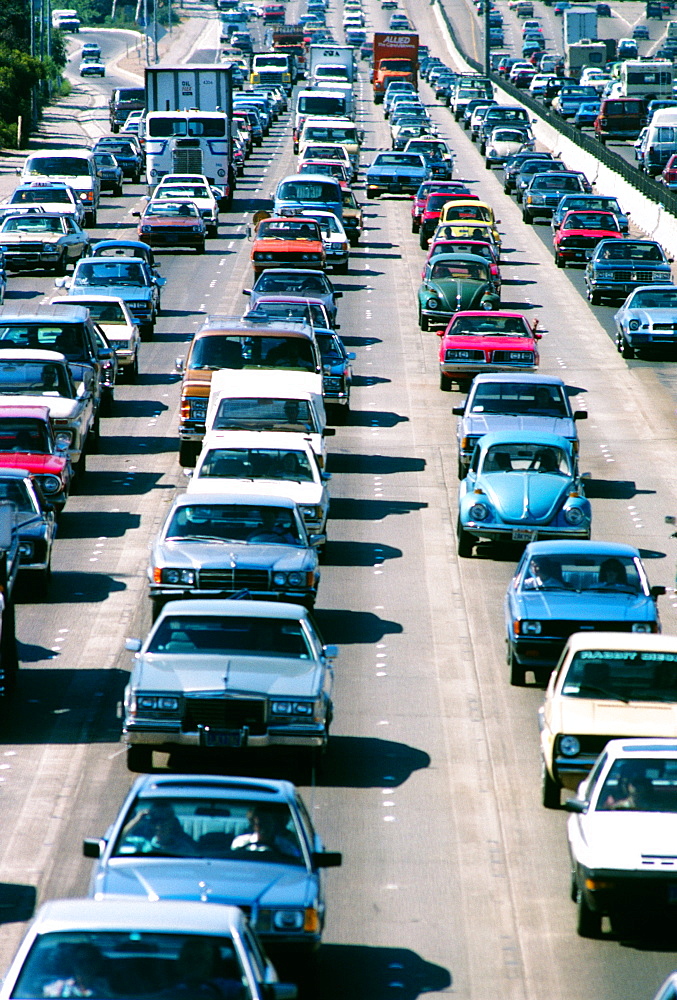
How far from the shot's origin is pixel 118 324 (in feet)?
114

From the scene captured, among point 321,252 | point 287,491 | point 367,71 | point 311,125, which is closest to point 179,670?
point 287,491

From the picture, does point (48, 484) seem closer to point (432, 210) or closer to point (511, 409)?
point (511, 409)

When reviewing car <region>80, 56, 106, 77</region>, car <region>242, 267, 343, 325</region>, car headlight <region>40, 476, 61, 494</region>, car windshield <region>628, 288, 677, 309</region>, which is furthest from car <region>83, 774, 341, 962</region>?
car <region>80, 56, 106, 77</region>

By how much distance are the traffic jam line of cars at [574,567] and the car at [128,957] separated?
350 cm

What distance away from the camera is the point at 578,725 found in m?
14.4

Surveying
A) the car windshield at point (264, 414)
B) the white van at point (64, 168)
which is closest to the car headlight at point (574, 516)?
the car windshield at point (264, 414)

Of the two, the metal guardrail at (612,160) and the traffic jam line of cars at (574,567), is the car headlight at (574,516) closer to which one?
the traffic jam line of cars at (574,567)

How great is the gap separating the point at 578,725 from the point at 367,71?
119849 mm

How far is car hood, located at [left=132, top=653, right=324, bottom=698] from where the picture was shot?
14641 millimetres

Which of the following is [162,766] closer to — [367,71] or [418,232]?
[418,232]

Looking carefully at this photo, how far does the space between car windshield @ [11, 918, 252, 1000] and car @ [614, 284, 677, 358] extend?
99.8 ft

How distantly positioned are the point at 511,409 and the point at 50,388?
6.50 m

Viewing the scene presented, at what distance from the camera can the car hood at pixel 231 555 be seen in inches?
730

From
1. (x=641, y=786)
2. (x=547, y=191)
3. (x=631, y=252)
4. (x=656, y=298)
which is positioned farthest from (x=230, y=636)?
(x=547, y=191)
